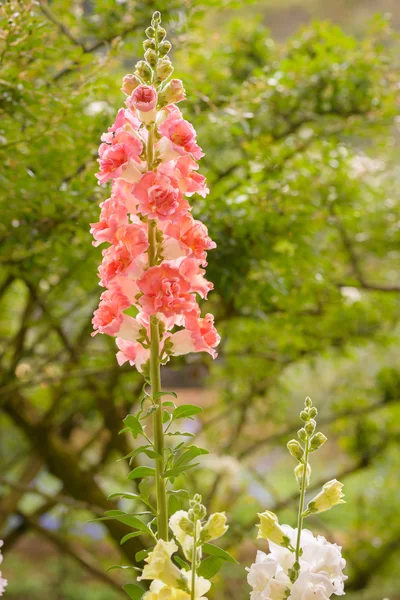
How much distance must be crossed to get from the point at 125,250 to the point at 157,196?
0.05m

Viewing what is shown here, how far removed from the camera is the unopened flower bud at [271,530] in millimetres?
633

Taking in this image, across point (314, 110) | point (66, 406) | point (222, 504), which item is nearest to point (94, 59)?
point (314, 110)

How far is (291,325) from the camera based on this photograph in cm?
152

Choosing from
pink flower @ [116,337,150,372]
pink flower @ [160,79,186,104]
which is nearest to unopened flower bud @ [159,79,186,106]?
pink flower @ [160,79,186,104]

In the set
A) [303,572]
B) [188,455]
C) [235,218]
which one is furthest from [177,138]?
[235,218]

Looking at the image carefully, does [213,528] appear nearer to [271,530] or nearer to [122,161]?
[271,530]

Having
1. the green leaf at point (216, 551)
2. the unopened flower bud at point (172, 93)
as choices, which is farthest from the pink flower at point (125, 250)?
the green leaf at point (216, 551)

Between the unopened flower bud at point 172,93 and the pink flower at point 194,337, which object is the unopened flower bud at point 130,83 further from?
the pink flower at point 194,337

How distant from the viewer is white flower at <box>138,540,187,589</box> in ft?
1.86

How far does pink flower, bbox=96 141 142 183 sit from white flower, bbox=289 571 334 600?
0.36m

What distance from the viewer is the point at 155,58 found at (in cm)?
64

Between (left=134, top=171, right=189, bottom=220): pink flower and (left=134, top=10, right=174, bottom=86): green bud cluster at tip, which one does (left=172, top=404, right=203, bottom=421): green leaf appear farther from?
(left=134, top=10, right=174, bottom=86): green bud cluster at tip

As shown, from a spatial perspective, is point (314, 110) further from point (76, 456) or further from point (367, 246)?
point (76, 456)

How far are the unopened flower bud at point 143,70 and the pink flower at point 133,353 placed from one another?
235mm
